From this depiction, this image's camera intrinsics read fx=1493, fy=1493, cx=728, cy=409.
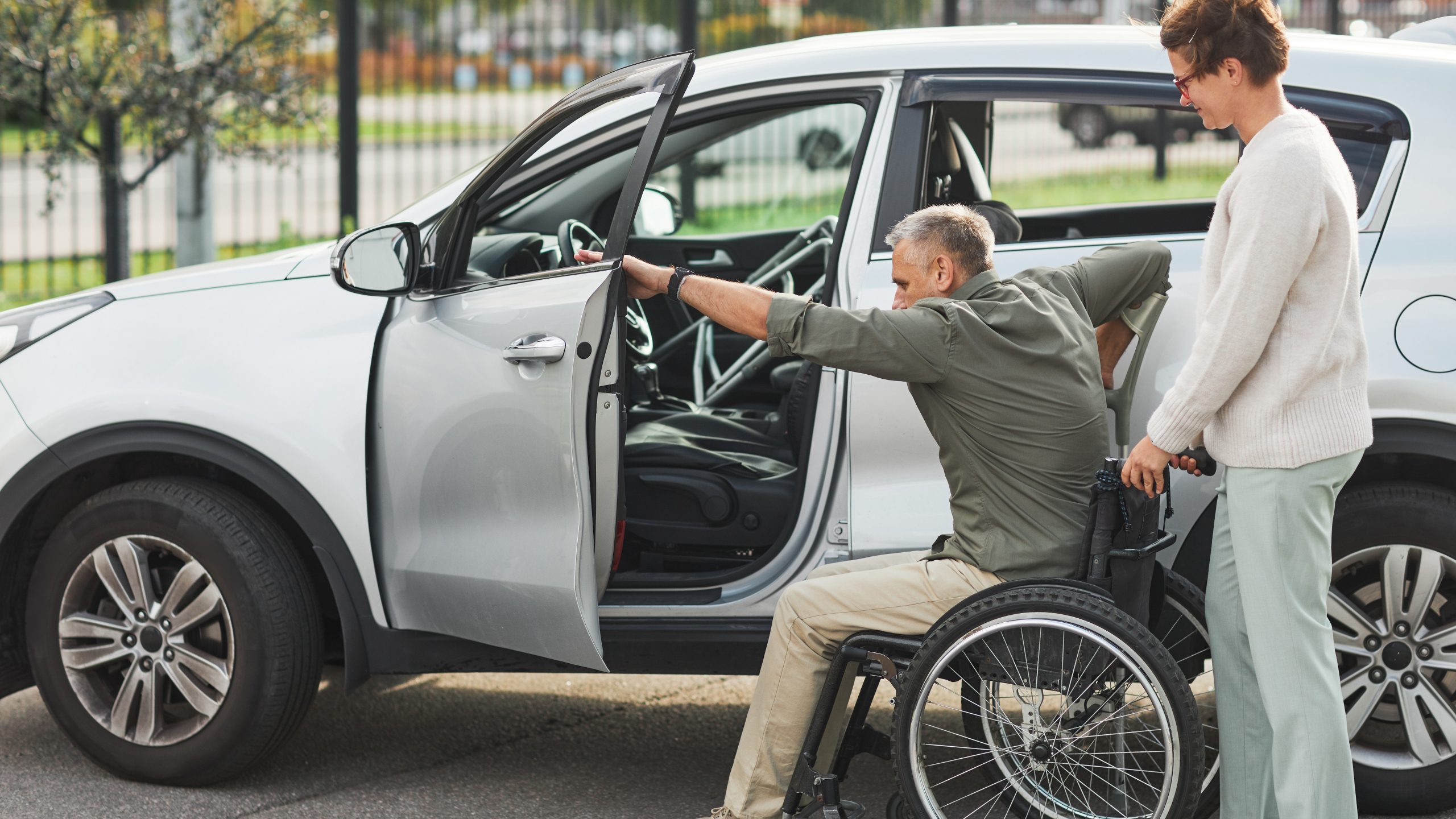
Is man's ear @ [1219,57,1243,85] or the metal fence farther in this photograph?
the metal fence

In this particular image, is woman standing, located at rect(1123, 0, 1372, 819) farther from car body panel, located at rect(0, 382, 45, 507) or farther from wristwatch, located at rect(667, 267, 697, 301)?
car body panel, located at rect(0, 382, 45, 507)

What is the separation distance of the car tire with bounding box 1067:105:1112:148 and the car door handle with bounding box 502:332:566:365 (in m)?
11.1

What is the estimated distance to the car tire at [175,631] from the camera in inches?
142

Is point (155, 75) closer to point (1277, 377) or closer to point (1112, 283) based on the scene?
point (1112, 283)

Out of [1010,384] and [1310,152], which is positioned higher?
[1310,152]

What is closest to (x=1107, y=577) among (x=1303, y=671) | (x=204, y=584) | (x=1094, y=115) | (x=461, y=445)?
(x=1303, y=671)

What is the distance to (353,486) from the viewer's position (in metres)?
3.53

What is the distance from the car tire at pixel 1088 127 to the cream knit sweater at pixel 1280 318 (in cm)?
1114

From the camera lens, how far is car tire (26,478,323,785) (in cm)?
360

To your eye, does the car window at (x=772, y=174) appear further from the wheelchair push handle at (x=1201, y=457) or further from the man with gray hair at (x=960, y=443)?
the wheelchair push handle at (x=1201, y=457)

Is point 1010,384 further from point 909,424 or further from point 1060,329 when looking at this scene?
point 909,424

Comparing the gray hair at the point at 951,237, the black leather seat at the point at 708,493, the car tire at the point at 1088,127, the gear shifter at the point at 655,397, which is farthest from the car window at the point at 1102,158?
the gray hair at the point at 951,237

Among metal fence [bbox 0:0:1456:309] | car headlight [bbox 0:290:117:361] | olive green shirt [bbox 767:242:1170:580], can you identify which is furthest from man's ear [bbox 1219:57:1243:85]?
metal fence [bbox 0:0:1456:309]

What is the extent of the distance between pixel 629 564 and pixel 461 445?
63cm
